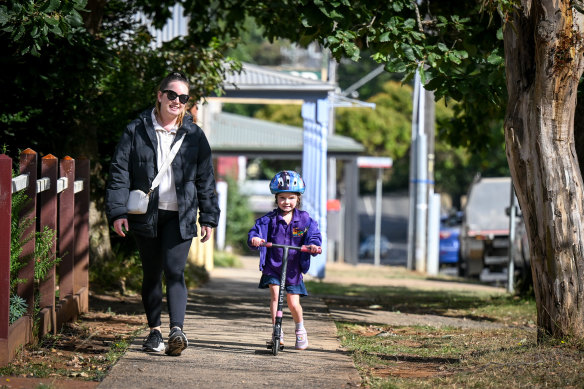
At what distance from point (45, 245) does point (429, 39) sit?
15.9ft

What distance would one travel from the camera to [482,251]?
21.9 m

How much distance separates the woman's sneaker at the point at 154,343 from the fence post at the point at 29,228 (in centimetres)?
79

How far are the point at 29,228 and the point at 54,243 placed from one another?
31.6 inches

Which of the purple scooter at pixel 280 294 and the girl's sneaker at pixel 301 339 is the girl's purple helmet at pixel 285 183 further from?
the girl's sneaker at pixel 301 339

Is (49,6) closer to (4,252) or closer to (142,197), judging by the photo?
(142,197)

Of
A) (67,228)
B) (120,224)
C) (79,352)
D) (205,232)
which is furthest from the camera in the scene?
(67,228)

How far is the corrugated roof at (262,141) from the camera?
88.6 feet

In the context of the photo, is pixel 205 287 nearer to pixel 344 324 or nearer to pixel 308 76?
pixel 344 324

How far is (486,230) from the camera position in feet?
70.6

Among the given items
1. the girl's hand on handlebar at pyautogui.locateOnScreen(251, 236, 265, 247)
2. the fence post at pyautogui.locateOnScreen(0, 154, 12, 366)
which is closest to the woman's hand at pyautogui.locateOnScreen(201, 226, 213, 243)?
the girl's hand on handlebar at pyautogui.locateOnScreen(251, 236, 265, 247)

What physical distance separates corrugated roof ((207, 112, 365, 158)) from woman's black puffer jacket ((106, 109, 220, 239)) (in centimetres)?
2013

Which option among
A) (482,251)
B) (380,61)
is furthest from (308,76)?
(380,61)

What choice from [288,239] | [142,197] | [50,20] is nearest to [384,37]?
[288,239]

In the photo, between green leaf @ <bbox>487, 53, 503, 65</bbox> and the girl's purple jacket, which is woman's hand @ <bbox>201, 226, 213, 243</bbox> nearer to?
the girl's purple jacket
